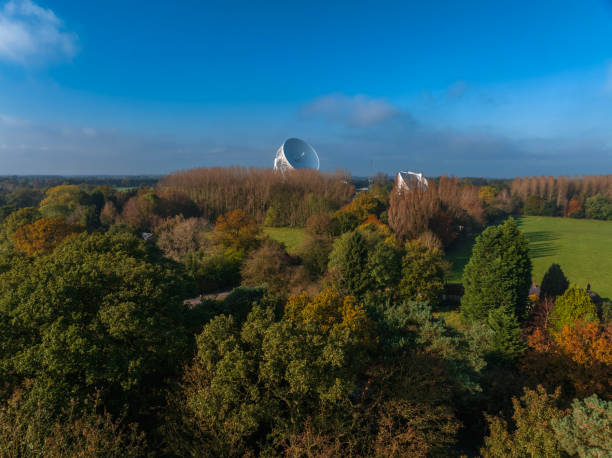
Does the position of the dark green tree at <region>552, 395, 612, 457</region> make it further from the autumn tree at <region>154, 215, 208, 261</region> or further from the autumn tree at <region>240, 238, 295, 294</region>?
the autumn tree at <region>154, 215, 208, 261</region>

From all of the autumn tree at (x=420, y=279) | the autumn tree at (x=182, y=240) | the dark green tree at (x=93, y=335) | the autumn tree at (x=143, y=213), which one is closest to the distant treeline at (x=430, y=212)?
the autumn tree at (x=420, y=279)

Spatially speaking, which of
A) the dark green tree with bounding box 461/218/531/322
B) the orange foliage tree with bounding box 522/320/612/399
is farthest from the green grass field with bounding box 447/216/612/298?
the orange foliage tree with bounding box 522/320/612/399

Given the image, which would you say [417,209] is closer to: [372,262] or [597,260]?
[372,262]

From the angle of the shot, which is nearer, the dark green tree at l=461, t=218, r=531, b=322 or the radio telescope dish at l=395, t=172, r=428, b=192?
the dark green tree at l=461, t=218, r=531, b=322

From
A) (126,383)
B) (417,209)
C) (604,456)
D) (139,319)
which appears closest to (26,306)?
(139,319)

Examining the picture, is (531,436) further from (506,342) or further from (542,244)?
(542,244)

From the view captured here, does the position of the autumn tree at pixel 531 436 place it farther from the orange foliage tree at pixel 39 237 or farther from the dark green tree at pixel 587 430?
the orange foliage tree at pixel 39 237
